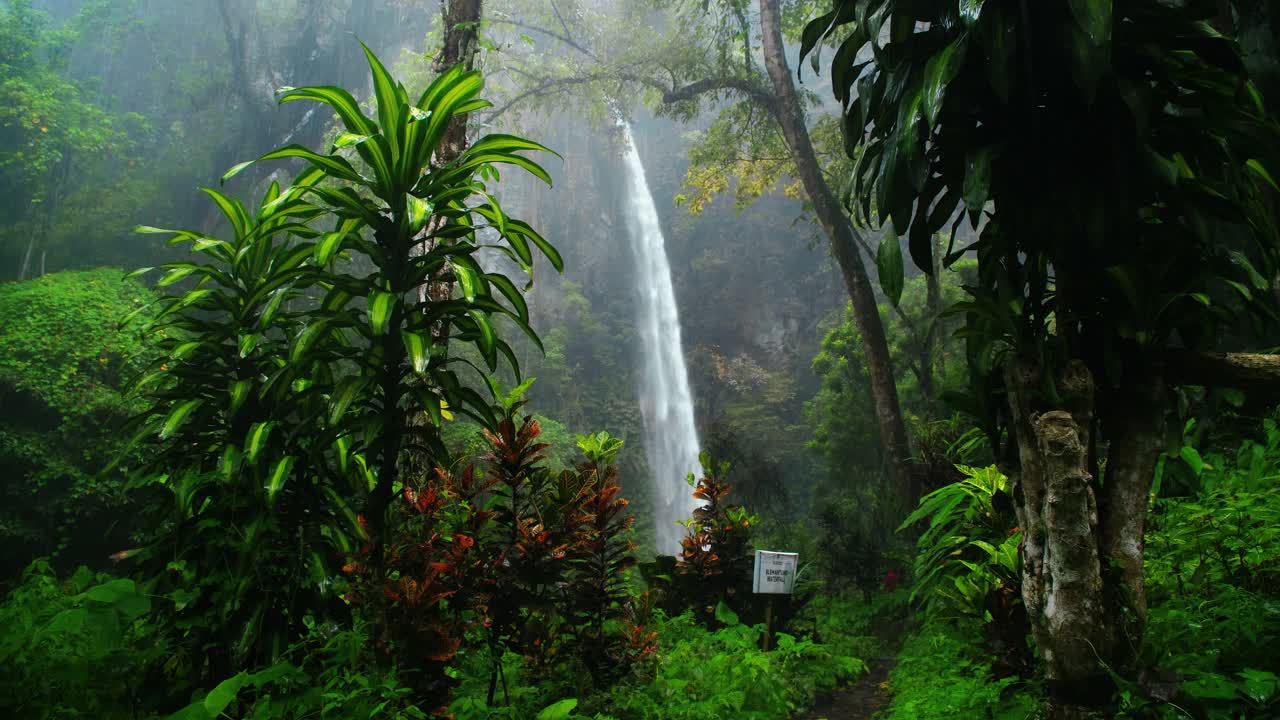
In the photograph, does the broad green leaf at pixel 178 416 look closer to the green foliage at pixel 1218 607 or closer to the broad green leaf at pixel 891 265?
the broad green leaf at pixel 891 265

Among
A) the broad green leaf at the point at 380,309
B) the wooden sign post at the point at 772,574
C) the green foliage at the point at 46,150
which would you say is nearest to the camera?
the broad green leaf at the point at 380,309

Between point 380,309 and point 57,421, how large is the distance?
8355mm

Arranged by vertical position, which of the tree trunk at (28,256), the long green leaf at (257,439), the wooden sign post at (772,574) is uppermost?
the tree trunk at (28,256)

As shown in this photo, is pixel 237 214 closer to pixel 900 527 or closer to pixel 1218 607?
pixel 900 527

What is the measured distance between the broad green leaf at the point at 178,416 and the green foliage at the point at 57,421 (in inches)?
232

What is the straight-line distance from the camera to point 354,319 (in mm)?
1910

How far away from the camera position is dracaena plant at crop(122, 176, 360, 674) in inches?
74.2

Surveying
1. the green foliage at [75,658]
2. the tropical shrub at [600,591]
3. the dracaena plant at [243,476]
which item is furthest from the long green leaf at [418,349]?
the tropical shrub at [600,591]

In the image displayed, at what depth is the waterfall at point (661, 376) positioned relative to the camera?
17.2 metres

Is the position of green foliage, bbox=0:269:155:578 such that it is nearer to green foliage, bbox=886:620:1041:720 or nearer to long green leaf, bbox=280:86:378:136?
long green leaf, bbox=280:86:378:136

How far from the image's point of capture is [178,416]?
6.61 feet

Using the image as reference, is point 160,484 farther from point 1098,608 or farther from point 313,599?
point 1098,608

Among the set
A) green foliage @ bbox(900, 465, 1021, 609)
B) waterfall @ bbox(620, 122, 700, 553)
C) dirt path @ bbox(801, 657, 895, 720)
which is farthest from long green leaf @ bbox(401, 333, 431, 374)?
waterfall @ bbox(620, 122, 700, 553)

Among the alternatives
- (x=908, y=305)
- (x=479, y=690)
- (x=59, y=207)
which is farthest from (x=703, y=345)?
(x=479, y=690)
